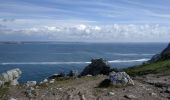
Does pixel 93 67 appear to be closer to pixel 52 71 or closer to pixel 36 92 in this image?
pixel 36 92

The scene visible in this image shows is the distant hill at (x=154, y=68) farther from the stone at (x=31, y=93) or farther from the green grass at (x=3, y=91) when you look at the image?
the green grass at (x=3, y=91)

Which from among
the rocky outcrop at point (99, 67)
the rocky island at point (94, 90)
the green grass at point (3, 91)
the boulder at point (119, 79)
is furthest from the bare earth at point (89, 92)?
the rocky outcrop at point (99, 67)

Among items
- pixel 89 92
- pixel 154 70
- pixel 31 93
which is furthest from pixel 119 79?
pixel 154 70

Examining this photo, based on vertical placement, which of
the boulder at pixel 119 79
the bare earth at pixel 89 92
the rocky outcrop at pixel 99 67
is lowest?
the rocky outcrop at pixel 99 67

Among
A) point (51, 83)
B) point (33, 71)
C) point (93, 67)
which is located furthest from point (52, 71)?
point (51, 83)

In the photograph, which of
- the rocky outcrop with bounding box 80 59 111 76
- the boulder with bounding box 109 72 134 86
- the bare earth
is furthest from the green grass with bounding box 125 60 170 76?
the bare earth

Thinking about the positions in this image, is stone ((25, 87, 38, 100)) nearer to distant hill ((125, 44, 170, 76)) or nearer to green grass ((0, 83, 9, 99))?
green grass ((0, 83, 9, 99))

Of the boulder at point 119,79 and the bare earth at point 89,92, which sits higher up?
the boulder at point 119,79

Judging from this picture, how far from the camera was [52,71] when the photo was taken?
374ft

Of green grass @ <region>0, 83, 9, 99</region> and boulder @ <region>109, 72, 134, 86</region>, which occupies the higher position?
boulder @ <region>109, 72, 134, 86</region>

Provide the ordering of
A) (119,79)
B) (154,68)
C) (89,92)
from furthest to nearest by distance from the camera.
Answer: (154,68) → (119,79) → (89,92)

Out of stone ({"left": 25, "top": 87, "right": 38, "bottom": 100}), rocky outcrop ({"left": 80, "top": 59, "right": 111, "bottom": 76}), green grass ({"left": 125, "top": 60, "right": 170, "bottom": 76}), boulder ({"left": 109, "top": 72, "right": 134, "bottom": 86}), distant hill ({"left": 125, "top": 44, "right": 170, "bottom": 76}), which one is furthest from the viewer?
rocky outcrop ({"left": 80, "top": 59, "right": 111, "bottom": 76})

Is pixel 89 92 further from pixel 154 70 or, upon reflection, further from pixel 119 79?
pixel 154 70

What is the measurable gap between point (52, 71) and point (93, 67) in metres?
59.2
